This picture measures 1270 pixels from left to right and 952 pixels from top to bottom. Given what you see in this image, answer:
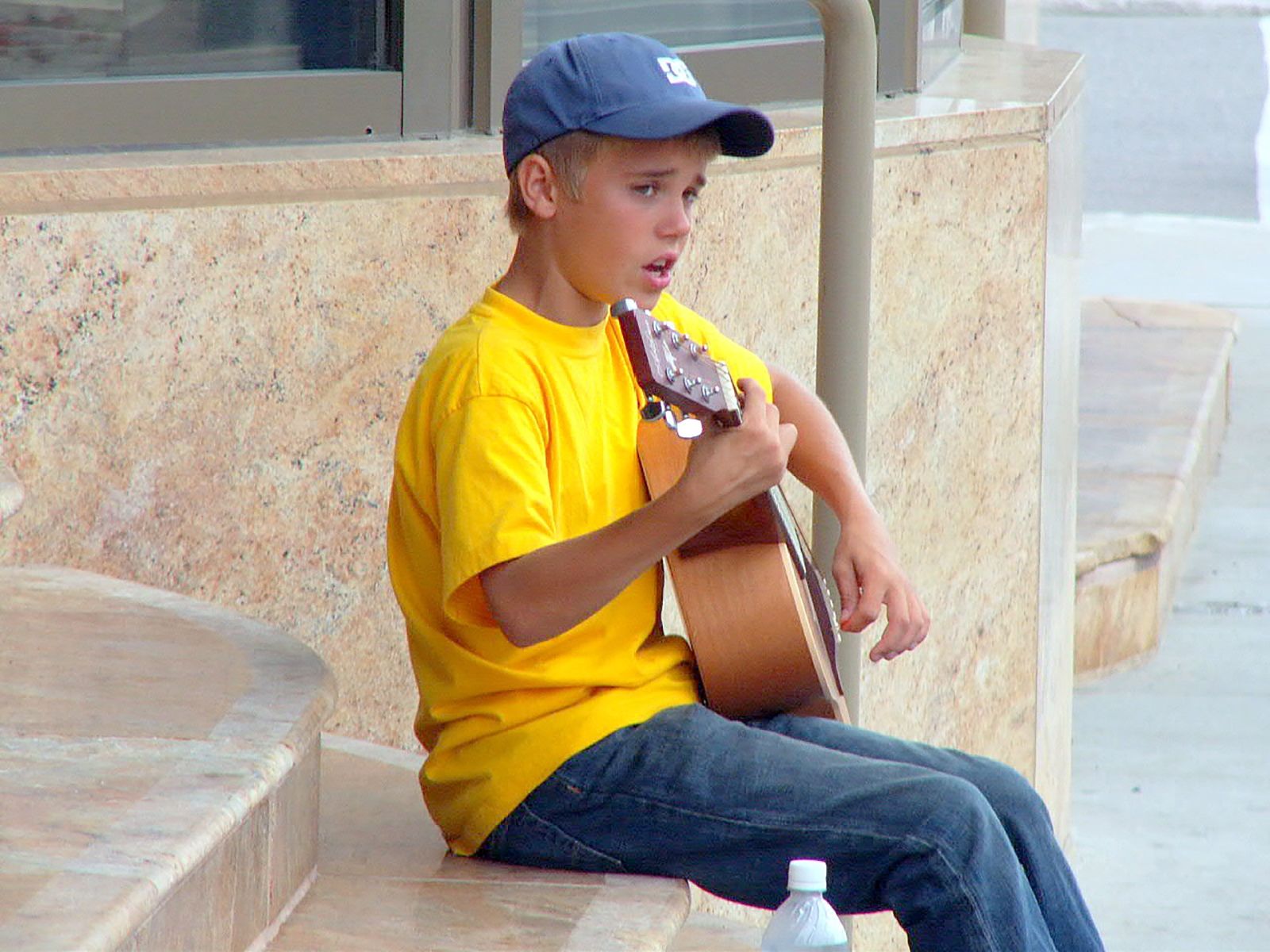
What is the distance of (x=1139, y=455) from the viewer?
24.6 feet

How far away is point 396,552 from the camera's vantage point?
2.58 metres

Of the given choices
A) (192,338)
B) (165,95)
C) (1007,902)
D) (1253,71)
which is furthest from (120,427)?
(1253,71)

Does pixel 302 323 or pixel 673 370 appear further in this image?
pixel 302 323

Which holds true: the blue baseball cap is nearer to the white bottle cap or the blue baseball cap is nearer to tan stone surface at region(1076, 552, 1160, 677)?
the white bottle cap

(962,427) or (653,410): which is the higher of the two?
(653,410)

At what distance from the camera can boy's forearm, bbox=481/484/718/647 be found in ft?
7.53

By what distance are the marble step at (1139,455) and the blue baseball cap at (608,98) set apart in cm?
387

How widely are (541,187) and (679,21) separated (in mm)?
1578

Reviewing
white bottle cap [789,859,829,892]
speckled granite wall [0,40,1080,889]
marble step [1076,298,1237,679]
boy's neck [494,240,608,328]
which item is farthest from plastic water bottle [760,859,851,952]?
marble step [1076,298,1237,679]

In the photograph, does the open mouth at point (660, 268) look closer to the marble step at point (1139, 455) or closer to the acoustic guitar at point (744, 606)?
the acoustic guitar at point (744, 606)

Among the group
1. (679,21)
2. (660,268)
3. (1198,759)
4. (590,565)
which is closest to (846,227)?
(660,268)

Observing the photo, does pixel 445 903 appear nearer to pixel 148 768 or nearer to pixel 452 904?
pixel 452 904

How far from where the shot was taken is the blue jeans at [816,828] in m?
2.37

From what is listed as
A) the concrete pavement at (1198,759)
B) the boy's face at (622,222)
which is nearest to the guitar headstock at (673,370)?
the boy's face at (622,222)
